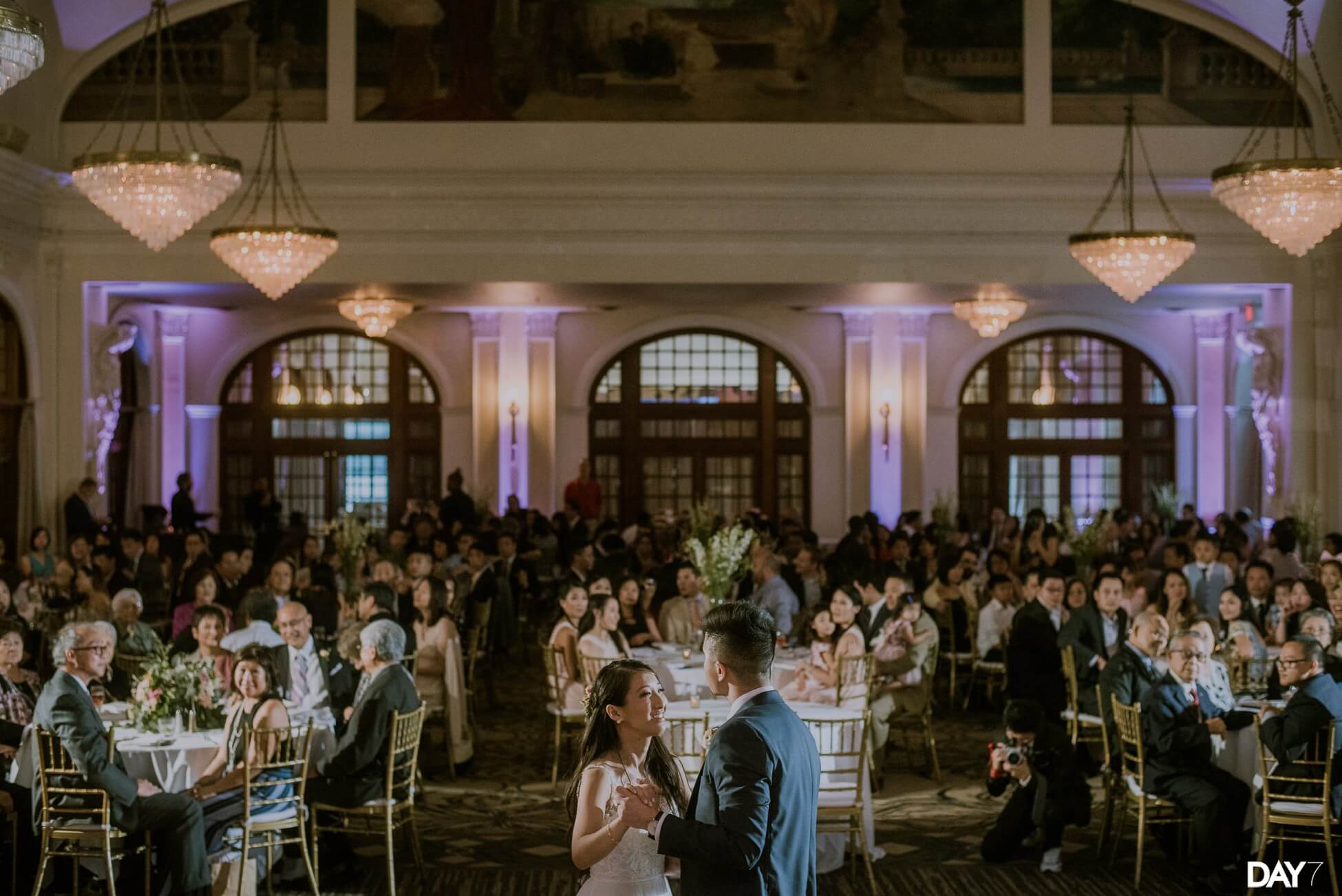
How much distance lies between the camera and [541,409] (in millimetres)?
22062

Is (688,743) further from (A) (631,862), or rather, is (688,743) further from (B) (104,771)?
(A) (631,862)

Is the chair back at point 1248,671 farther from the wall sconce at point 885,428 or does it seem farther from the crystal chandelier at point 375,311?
the wall sconce at point 885,428

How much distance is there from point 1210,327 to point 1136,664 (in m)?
15.5

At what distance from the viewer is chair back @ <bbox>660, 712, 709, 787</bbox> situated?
7742mm

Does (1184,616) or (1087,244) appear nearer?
(1184,616)

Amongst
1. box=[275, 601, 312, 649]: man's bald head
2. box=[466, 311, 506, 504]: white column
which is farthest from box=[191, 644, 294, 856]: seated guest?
box=[466, 311, 506, 504]: white column

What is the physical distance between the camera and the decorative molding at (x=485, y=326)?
21.9 metres

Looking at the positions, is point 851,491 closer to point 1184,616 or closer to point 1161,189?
point 1161,189

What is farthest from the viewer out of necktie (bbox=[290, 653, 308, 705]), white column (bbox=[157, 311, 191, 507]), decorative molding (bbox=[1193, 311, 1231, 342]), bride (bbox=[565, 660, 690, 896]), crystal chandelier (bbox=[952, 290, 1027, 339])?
decorative molding (bbox=[1193, 311, 1231, 342])

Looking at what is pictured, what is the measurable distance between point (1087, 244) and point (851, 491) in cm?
917

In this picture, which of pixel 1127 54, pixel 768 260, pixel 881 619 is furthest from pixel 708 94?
pixel 881 619

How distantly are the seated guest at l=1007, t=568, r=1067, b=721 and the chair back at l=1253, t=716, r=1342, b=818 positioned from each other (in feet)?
9.69

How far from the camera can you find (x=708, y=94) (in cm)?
1675

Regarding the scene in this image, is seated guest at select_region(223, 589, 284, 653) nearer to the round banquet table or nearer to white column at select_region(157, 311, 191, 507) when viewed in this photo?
the round banquet table
